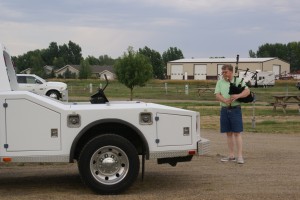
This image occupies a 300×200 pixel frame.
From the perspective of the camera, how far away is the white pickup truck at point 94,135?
23.1 feet

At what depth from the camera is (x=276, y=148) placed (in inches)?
474

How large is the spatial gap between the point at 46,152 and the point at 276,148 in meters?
6.39

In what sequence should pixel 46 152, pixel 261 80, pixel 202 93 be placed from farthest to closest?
pixel 261 80 < pixel 202 93 < pixel 46 152

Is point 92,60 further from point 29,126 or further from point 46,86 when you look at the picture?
point 29,126

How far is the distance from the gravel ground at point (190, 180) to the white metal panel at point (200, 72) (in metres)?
98.4

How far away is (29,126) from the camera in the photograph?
7043 millimetres

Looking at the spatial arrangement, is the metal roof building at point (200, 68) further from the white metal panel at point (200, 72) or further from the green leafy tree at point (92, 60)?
the green leafy tree at point (92, 60)

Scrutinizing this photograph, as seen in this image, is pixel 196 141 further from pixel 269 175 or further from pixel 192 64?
pixel 192 64

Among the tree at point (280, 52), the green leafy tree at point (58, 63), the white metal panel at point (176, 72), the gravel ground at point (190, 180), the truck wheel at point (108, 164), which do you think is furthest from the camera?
the tree at point (280, 52)

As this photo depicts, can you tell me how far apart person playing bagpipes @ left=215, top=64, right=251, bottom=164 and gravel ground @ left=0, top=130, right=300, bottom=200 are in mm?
562

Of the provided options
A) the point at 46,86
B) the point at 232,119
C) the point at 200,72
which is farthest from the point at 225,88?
the point at 200,72

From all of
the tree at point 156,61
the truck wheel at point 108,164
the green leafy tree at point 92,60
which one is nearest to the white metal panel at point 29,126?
the truck wheel at point 108,164

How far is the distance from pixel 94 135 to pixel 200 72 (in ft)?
340

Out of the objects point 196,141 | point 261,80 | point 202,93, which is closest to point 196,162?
point 196,141
